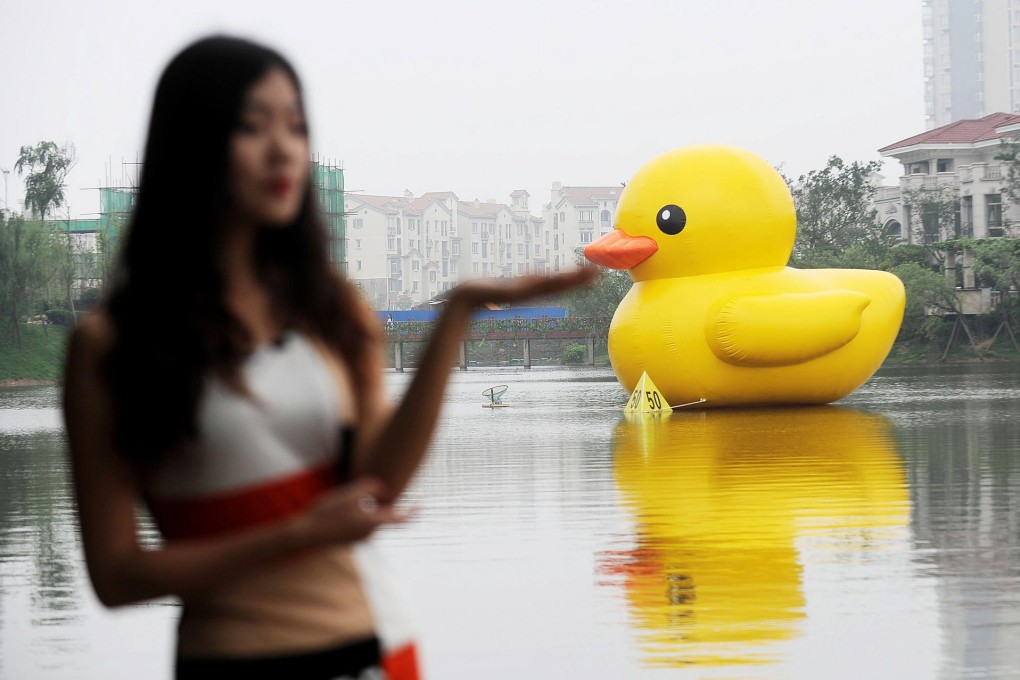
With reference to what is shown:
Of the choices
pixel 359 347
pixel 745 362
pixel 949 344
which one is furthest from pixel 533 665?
pixel 949 344

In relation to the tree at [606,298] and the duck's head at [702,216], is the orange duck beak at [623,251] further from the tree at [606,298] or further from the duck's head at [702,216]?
the tree at [606,298]

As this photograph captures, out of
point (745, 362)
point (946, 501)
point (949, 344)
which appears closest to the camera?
point (946, 501)

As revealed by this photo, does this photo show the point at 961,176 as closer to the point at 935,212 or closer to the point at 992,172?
the point at 992,172

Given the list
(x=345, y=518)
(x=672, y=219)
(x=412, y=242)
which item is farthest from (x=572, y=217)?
(x=345, y=518)

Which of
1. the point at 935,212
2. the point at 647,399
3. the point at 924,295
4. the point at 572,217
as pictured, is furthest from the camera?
the point at 572,217

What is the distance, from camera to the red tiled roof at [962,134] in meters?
54.7

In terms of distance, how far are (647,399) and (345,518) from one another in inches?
678

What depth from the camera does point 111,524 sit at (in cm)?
148

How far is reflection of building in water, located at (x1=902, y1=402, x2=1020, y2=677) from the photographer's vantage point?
194 inches

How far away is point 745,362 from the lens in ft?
57.5

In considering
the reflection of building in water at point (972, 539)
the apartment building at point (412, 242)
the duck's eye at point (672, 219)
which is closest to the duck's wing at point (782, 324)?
the duck's eye at point (672, 219)

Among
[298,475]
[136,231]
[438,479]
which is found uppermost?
[136,231]

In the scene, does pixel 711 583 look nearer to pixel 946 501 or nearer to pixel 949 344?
pixel 946 501

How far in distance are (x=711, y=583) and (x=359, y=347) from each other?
187 inches
